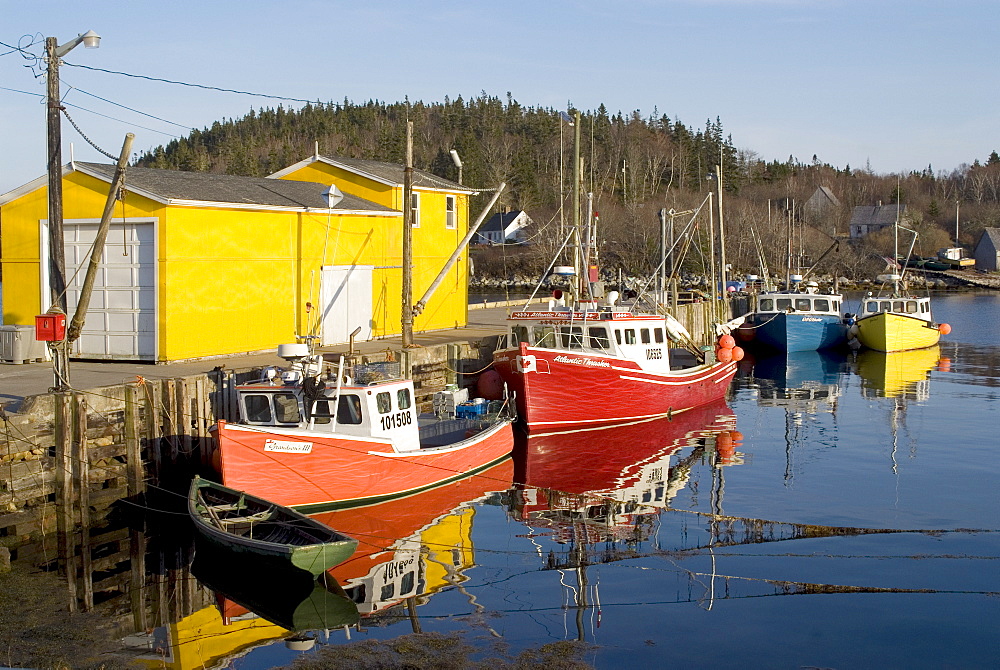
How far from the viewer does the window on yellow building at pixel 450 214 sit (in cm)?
3469

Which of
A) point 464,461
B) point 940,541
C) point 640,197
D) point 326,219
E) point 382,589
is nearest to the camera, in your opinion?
point 382,589

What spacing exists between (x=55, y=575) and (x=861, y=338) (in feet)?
130

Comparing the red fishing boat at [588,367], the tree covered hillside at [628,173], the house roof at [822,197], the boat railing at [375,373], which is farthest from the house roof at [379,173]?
the house roof at [822,197]

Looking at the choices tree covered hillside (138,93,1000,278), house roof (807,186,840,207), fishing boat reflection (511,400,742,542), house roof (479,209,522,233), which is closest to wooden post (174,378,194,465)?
fishing boat reflection (511,400,742,542)

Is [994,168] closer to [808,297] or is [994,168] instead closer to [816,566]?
[808,297]

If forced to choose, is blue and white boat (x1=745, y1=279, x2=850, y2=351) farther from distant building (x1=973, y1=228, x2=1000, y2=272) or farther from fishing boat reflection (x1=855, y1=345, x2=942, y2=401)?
distant building (x1=973, y1=228, x2=1000, y2=272)

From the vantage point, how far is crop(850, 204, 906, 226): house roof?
10875cm

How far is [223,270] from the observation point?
24.9 m

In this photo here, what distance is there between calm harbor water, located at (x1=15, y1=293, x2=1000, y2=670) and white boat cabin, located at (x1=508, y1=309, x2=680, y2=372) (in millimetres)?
2242

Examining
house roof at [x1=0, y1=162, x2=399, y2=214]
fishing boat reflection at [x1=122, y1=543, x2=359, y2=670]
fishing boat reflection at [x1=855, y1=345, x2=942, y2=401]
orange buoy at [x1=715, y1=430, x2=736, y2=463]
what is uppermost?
house roof at [x1=0, y1=162, x2=399, y2=214]

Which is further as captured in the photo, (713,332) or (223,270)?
(713,332)

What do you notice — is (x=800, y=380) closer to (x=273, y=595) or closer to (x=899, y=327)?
(x=899, y=327)

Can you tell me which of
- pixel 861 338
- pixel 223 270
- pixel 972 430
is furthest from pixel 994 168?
pixel 223 270

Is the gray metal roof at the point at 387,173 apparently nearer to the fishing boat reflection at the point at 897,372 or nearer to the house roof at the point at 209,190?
the house roof at the point at 209,190
